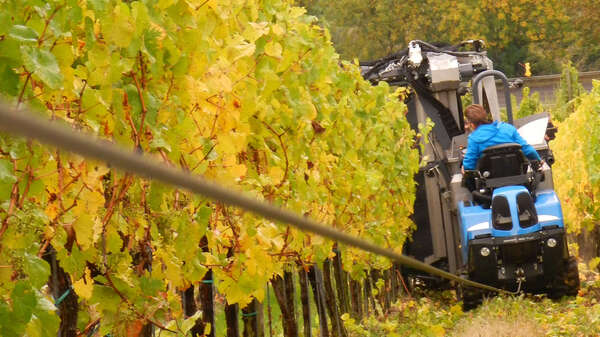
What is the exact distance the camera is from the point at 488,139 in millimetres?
9086

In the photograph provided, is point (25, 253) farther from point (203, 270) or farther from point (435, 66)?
point (435, 66)

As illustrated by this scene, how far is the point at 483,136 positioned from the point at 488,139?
0.21 ft

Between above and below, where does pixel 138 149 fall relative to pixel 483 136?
below

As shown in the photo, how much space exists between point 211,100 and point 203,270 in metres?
0.61

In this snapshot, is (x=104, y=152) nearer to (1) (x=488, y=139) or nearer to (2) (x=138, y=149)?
(2) (x=138, y=149)

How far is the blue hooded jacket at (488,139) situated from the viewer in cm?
906

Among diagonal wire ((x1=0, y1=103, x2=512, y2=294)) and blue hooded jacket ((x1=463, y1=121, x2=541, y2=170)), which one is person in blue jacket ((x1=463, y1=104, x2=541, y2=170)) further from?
diagonal wire ((x1=0, y1=103, x2=512, y2=294))

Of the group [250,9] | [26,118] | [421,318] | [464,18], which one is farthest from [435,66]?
[464,18]

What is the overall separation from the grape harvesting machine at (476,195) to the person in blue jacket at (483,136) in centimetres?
9

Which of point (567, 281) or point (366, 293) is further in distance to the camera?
point (567, 281)

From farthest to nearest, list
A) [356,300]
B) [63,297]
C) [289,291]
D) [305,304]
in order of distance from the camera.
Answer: [356,300]
[305,304]
[289,291]
[63,297]

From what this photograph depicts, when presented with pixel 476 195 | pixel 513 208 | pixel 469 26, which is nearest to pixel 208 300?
pixel 513 208

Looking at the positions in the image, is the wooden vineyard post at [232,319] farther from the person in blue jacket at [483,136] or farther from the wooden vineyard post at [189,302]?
the person in blue jacket at [483,136]

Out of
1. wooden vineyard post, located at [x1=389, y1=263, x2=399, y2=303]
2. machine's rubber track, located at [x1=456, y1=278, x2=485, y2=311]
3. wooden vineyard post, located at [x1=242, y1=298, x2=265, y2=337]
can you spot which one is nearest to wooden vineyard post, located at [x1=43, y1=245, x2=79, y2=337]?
wooden vineyard post, located at [x1=242, y1=298, x2=265, y2=337]
